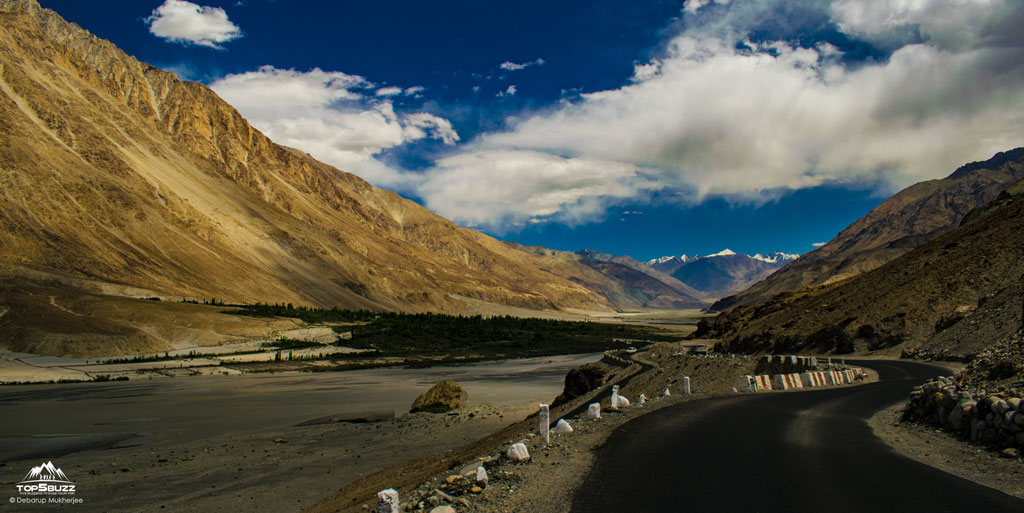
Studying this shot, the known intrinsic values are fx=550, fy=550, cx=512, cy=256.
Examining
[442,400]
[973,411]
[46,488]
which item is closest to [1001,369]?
[973,411]

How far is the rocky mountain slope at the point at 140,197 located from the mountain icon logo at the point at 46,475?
78030mm

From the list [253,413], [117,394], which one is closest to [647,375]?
[253,413]

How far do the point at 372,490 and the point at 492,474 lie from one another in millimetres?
3674

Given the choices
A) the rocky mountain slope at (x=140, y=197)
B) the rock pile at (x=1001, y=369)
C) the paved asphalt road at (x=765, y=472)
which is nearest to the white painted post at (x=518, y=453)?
the paved asphalt road at (x=765, y=472)

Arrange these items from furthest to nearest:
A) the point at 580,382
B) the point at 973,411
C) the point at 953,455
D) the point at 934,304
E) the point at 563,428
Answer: the point at 934,304 < the point at 580,382 < the point at 563,428 < the point at 973,411 < the point at 953,455

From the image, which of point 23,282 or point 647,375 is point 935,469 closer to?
point 647,375

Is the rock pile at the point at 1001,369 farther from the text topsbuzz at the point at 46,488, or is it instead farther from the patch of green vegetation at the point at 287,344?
the patch of green vegetation at the point at 287,344

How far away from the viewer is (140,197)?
4523 inches

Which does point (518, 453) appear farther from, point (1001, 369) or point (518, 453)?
point (1001, 369)

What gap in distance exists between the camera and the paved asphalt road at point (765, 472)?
24.1 feet

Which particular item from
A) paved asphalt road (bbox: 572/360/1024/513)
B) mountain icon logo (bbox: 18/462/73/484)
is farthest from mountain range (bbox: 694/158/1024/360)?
mountain icon logo (bbox: 18/462/73/484)

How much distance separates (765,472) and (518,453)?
13.8 feet

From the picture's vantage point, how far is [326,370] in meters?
60.6

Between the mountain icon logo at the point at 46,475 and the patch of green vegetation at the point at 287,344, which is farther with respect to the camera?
the patch of green vegetation at the point at 287,344
